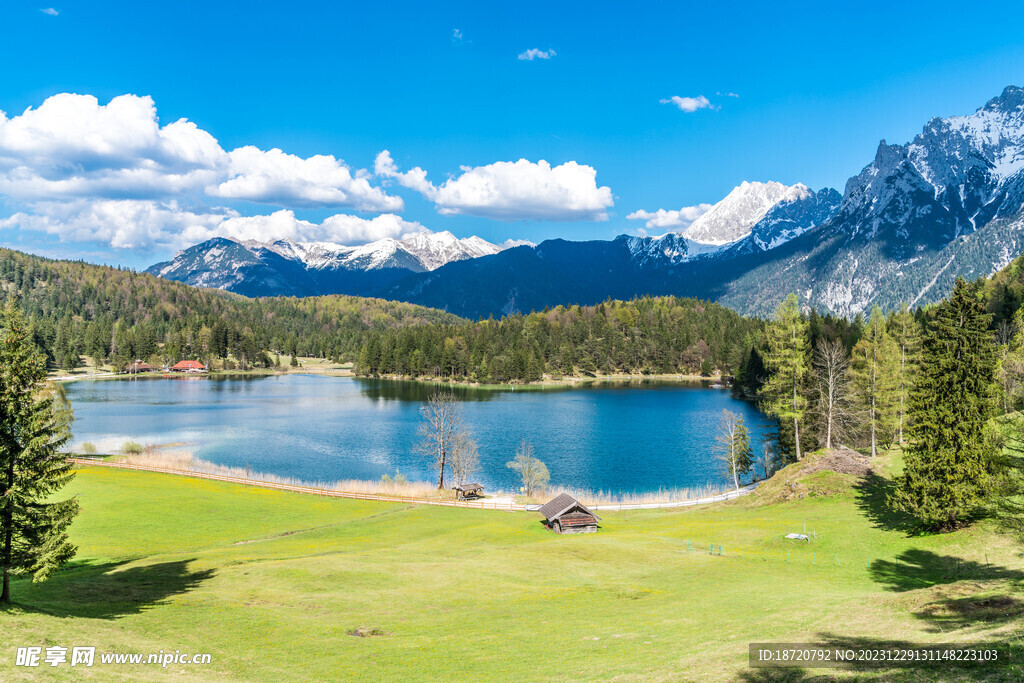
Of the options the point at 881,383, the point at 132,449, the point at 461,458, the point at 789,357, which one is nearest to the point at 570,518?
the point at 461,458

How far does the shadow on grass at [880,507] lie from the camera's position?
40.7m

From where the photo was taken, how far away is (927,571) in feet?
108

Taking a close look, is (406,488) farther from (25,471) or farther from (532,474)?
(25,471)

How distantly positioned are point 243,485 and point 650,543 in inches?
1970

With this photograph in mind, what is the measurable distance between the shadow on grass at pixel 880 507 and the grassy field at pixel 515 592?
0.28 m

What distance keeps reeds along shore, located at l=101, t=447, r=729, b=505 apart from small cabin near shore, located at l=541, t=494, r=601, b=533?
9.54 metres

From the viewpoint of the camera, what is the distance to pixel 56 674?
16.5 m

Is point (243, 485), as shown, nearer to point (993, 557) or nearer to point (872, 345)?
point (993, 557)

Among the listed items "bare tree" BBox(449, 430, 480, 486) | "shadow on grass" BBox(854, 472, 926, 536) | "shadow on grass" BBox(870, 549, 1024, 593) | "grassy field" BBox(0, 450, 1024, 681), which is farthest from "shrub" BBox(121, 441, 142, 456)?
"shadow on grass" BBox(870, 549, 1024, 593)

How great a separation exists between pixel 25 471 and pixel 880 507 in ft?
181

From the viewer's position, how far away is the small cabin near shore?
4984 centimetres

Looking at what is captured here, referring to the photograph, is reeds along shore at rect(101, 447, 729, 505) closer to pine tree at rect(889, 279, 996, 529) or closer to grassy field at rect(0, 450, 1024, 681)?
grassy field at rect(0, 450, 1024, 681)

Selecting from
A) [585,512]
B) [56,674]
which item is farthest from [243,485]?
[56,674]

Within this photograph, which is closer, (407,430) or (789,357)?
(789,357)
